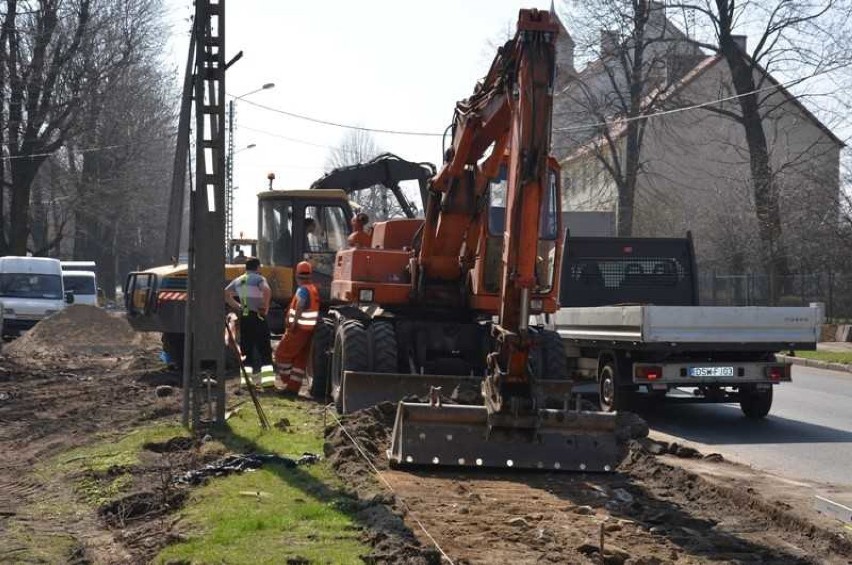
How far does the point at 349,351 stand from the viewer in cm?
1359

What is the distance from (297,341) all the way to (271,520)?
8621 mm

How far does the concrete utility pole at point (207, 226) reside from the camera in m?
12.5

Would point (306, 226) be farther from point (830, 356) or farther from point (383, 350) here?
point (830, 356)

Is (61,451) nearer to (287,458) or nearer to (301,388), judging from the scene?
(287,458)

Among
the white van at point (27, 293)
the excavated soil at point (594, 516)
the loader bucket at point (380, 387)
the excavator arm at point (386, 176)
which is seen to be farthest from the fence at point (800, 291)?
the excavated soil at point (594, 516)

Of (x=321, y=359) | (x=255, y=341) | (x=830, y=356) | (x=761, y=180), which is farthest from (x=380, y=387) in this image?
(x=761, y=180)

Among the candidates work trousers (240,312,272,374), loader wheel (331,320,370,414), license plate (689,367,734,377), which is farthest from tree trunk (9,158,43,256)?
license plate (689,367,734,377)

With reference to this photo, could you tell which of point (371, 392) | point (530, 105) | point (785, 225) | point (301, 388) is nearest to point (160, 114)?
point (785, 225)

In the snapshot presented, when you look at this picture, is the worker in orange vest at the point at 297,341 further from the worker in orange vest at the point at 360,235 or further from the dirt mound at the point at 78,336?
the dirt mound at the point at 78,336

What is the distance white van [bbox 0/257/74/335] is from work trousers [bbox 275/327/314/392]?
1802 centimetres

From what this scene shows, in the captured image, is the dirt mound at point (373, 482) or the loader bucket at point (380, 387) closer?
the dirt mound at point (373, 482)

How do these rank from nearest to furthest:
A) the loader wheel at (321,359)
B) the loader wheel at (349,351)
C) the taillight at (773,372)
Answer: the loader wheel at (349,351) → the taillight at (773,372) → the loader wheel at (321,359)

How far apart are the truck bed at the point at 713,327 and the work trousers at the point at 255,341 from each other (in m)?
5.09

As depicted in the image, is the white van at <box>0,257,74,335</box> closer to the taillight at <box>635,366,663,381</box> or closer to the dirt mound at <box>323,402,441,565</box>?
the taillight at <box>635,366,663,381</box>
